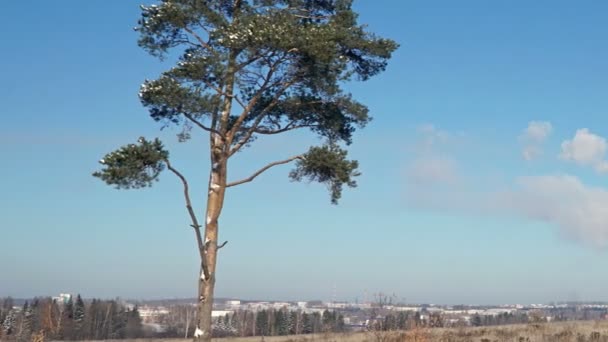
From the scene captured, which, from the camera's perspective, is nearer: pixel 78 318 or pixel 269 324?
pixel 78 318

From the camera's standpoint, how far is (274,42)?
41.2 ft

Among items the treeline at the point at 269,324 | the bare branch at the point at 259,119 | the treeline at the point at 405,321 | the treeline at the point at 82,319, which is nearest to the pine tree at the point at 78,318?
the treeline at the point at 82,319

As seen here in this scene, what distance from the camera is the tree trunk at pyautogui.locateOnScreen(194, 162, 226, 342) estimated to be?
12742 mm

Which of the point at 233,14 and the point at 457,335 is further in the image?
the point at 457,335

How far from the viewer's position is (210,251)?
13023 mm

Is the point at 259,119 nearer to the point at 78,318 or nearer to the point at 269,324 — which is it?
the point at 78,318

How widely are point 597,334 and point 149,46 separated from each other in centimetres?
1187

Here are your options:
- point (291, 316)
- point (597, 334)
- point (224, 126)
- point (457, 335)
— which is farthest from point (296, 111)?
point (291, 316)

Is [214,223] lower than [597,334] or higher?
higher

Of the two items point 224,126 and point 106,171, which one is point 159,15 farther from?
point 106,171

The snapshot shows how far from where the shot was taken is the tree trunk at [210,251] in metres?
12.7

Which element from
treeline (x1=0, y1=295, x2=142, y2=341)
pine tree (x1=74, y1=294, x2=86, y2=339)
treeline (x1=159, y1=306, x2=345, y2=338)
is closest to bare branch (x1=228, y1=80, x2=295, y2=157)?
treeline (x1=159, y1=306, x2=345, y2=338)

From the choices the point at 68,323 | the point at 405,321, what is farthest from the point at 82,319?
the point at 405,321

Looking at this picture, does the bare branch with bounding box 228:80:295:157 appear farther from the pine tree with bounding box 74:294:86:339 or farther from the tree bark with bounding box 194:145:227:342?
the pine tree with bounding box 74:294:86:339
